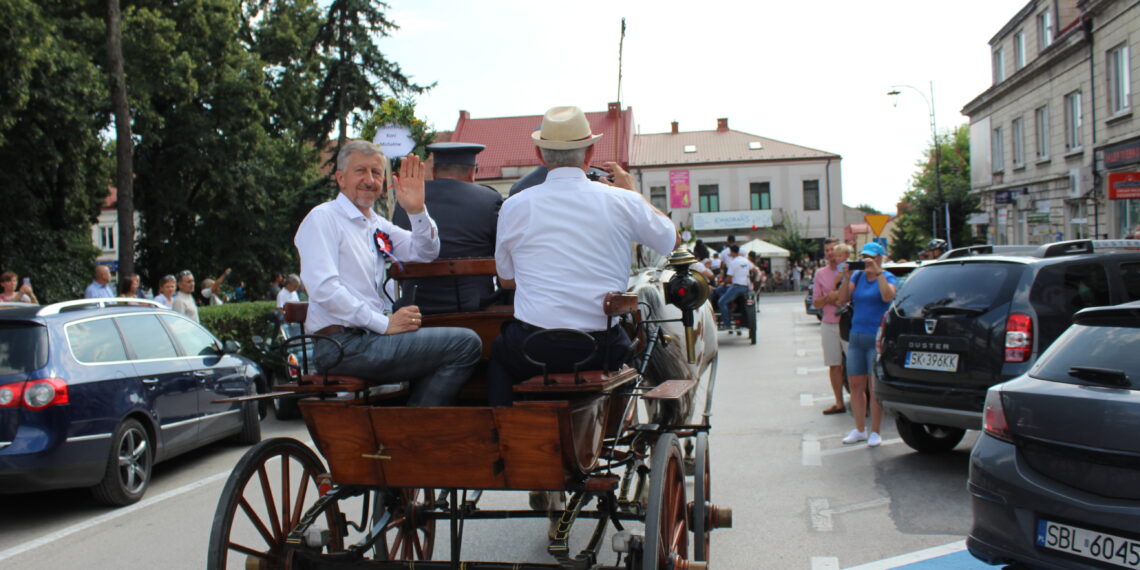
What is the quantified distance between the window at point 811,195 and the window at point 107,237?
179 feet

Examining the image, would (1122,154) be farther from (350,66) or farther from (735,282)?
(350,66)

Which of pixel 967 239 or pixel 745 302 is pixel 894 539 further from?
pixel 967 239

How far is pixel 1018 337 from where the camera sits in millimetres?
6871

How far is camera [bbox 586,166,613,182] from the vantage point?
4.99 metres

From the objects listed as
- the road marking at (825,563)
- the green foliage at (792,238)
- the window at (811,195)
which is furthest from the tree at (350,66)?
the window at (811,195)

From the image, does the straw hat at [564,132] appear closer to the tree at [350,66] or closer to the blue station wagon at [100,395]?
the blue station wagon at [100,395]

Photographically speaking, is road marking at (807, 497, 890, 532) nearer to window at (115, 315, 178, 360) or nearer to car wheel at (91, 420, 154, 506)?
car wheel at (91, 420, 154, 506)

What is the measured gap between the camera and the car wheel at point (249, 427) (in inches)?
386

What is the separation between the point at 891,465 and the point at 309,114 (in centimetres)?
2821

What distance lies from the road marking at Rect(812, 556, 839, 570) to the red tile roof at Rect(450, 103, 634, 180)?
176 feet

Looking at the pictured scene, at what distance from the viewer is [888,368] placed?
7938 millimetres

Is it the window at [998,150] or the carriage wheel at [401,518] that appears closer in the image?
the carriage wheel at [401,518]

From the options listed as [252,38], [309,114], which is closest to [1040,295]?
[309,114]

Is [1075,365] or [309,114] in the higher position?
[309,114]
